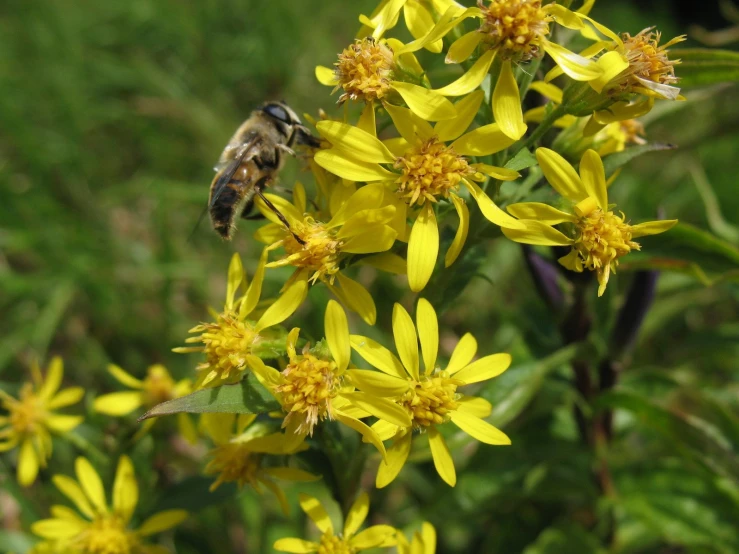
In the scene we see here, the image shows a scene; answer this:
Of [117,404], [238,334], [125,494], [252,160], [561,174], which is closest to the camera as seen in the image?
[561,174]

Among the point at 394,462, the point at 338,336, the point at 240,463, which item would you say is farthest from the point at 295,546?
the point at 338,336

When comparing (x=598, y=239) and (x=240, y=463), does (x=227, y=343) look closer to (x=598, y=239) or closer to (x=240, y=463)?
(x=240, y=463)

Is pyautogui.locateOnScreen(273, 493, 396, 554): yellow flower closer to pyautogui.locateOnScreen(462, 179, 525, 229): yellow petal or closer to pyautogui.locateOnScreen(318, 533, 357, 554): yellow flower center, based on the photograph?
pyautogui.locateOnScreen(318, 533, 357, 554): yellow flower center

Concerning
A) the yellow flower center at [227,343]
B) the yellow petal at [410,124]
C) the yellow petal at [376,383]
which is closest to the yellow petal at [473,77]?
the yellow petal at [410,124]

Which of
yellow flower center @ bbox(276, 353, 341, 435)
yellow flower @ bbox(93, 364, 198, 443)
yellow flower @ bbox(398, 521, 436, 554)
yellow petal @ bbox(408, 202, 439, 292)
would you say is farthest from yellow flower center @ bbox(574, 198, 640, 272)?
yellow flower @ bbox(93, 364, 198, 443)

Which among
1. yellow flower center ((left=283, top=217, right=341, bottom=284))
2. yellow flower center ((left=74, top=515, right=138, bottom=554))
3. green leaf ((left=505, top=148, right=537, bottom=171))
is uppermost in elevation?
green leaf ((left=505, top=148, right=537, bottom=171))

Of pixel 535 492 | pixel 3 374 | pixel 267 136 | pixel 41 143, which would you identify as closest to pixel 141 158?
pixel 41 143

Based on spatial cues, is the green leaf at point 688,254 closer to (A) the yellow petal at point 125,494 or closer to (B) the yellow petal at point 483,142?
(B) the yellow petal at point 483,142
